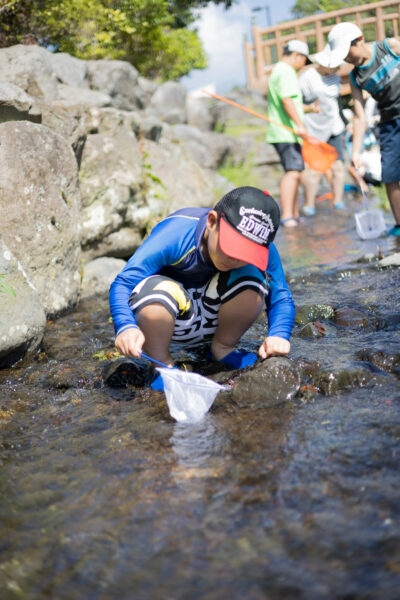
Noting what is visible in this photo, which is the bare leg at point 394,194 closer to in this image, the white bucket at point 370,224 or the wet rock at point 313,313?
the white bucket at point 370,224

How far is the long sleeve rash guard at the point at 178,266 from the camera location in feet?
8.37

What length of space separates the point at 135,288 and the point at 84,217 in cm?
284

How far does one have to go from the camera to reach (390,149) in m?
5.20

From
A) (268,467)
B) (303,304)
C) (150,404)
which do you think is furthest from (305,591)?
(303,304)

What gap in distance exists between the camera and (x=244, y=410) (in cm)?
230

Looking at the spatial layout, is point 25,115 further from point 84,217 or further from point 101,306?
point 101,306

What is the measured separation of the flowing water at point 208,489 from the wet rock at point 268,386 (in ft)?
0.14

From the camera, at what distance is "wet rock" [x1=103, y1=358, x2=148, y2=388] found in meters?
2.76

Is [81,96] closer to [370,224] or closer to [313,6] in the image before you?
[370,224]

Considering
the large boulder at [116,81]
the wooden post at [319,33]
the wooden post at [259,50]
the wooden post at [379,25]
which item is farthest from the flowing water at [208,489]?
the wooden post at [259,50]

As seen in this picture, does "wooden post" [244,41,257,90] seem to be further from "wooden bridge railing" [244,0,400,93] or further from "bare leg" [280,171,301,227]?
"bare leg" [280,171,301,227]

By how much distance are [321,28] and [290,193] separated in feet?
34.4

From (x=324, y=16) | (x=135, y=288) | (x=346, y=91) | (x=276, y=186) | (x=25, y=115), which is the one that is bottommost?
(x=276, y=186)

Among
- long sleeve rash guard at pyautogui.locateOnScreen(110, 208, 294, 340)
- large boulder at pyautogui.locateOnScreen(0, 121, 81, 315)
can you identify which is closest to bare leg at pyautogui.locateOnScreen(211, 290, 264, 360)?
long sleeve rash guard at pyautogui.locateOnScreen(110, 208, 294, 340)
